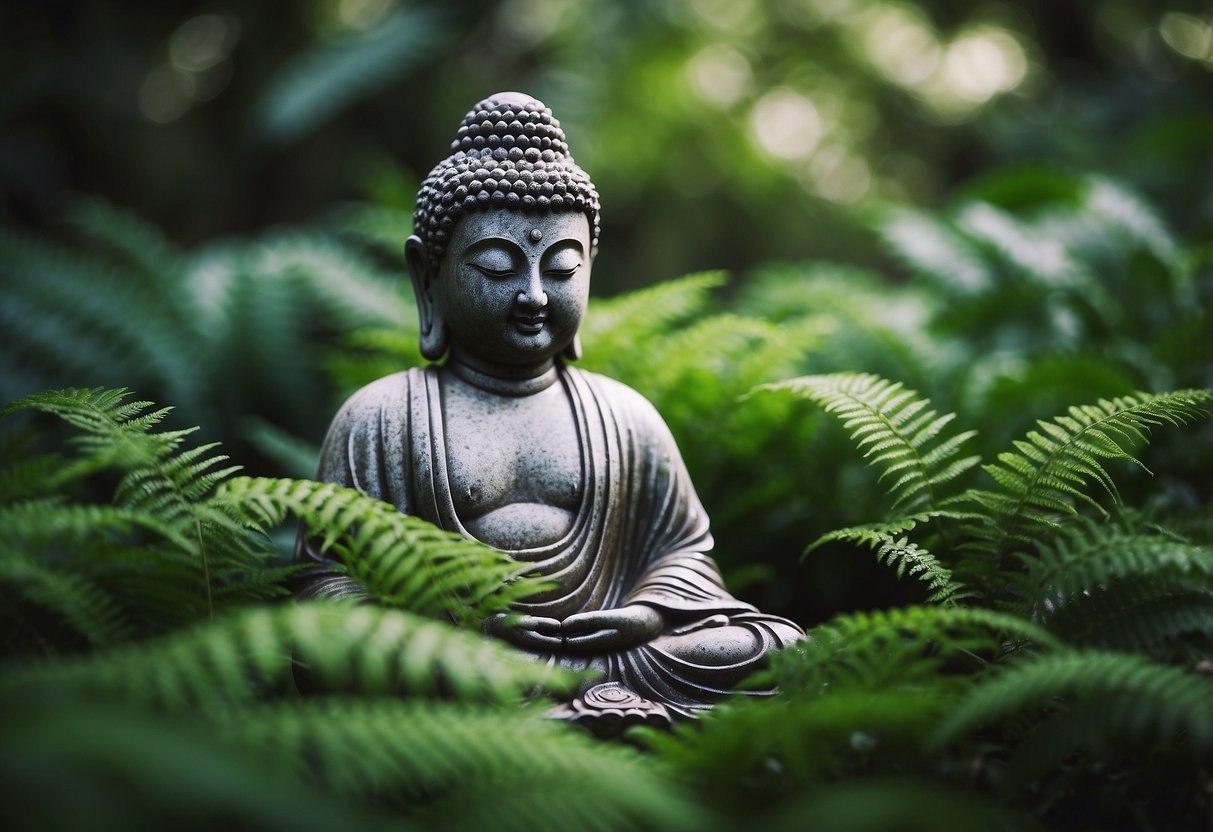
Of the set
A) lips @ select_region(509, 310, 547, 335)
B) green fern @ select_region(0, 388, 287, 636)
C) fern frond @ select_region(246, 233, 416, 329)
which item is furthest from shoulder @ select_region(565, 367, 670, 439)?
fern frond @ select_region(246, 233, 416, 329)

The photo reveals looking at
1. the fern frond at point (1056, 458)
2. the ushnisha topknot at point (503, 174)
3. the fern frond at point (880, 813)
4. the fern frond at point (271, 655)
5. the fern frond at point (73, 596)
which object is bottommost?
the fern frond at point (880, 813)

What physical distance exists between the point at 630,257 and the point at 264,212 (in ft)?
8.82

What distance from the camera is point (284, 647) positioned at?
260 cm

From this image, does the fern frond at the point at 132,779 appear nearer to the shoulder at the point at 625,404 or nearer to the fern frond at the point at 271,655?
the fern frond at the point at 271,655

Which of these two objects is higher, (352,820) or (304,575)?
(304,575)

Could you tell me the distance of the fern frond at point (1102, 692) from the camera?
6.21 ft

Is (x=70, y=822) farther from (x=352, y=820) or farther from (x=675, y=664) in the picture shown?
(x=675, y=664)

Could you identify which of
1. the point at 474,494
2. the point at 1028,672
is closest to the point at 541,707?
the point at 474,494

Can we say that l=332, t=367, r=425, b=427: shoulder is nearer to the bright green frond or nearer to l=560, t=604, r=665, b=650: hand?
l=560, t=604, r=665, b=650: hand

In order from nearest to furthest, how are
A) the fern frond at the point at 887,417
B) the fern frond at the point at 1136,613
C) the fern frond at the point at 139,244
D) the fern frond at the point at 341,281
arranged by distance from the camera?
the fern frond at the point at 1136,613 → the fern frond at the point at 887,417 → the fern frond at the point at 341,281 → the fern frond at the point at 139,244

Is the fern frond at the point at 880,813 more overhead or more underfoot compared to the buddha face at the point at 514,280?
more underfoot

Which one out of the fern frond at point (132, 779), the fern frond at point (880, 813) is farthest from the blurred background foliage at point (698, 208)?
the fern frond at point (132, 779)

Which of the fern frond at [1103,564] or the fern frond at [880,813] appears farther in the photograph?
the fern frond at [1103,564]

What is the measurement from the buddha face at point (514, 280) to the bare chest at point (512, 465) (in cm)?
15
